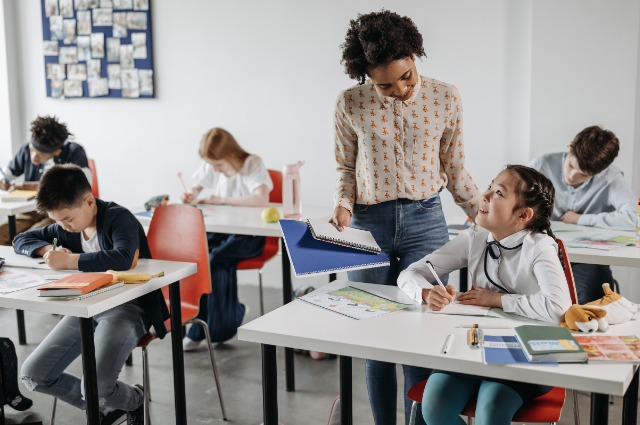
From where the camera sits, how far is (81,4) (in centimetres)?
470

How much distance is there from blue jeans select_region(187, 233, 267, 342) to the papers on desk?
1196mm

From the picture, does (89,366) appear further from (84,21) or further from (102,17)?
(84,21)

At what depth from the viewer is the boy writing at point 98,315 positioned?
1.95 meters

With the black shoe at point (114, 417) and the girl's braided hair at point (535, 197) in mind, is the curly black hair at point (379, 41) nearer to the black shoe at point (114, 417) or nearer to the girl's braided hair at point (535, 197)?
the girl's braided hair at point (535, 197)

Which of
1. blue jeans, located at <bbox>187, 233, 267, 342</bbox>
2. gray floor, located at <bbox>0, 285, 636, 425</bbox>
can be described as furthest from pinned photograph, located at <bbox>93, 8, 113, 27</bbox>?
gray floor, located at <bbox>0, 285, 636, 425</bbox>

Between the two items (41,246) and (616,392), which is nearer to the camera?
(616,392)

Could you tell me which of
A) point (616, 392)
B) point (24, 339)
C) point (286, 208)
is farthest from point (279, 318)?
point (24, 339)

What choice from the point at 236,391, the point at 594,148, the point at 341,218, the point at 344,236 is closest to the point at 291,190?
the point at 236,391

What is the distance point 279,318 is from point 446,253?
1.81 feet

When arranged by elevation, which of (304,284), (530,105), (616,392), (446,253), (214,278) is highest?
(530,105)

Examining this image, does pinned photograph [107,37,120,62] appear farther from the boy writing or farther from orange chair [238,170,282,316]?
the boy writing

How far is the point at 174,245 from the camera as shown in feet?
7.97

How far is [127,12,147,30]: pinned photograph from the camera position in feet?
14.8

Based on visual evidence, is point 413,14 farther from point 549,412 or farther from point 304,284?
point 549,412
